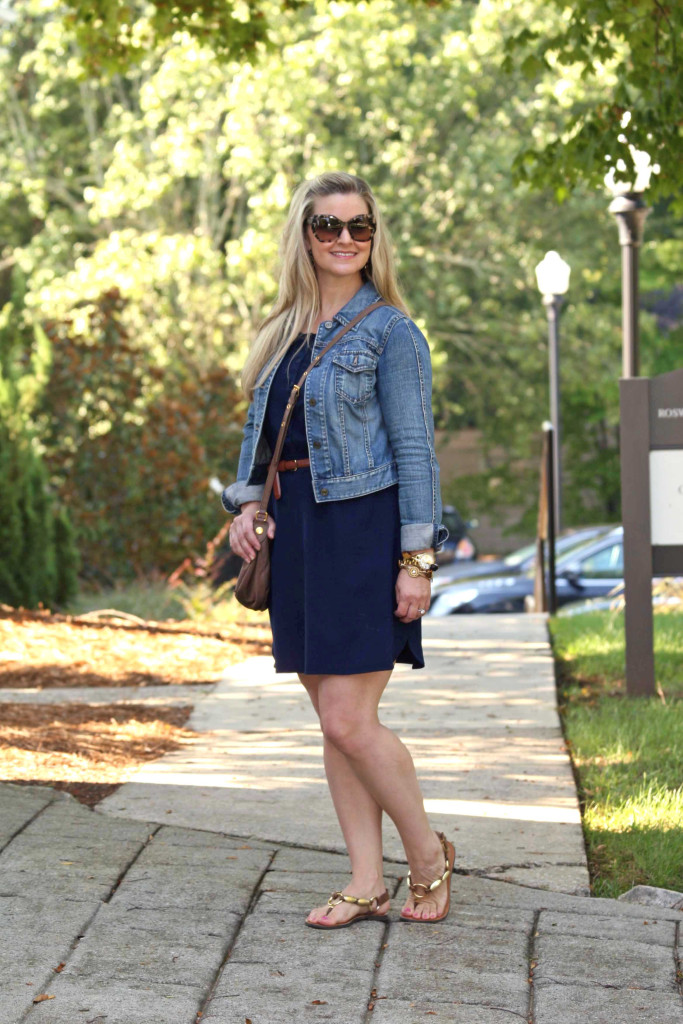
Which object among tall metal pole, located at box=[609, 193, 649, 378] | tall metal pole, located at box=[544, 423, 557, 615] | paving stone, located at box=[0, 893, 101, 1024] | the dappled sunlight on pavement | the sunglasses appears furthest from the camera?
tall metal pole, located at box=[544, 423, 557, 615]

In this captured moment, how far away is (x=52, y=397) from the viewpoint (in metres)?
13.0

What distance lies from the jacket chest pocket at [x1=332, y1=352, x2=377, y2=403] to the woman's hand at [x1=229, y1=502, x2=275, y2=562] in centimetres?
41

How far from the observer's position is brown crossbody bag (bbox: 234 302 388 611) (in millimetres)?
3355

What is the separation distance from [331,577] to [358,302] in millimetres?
743

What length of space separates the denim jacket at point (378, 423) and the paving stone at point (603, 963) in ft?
3.43

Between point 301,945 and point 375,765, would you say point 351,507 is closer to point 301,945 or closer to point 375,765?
point 375,765

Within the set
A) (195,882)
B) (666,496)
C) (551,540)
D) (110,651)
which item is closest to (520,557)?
(551,540)

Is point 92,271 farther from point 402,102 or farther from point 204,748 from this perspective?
point 204,748

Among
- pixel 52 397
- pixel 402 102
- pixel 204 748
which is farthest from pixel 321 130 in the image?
pixel 204 748

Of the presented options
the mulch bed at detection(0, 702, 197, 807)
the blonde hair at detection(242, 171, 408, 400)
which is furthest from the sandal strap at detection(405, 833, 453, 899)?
the mulch bed at detection(0, 702, 197, 807)

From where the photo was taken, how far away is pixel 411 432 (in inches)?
130

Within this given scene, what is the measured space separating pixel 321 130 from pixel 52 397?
27.5ft

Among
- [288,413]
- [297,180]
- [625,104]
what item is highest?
[297,180]

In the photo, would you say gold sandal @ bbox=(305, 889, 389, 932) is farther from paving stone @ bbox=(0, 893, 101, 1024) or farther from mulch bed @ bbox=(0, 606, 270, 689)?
mulch bed @ bbox=(0, 606, 270, 689)
